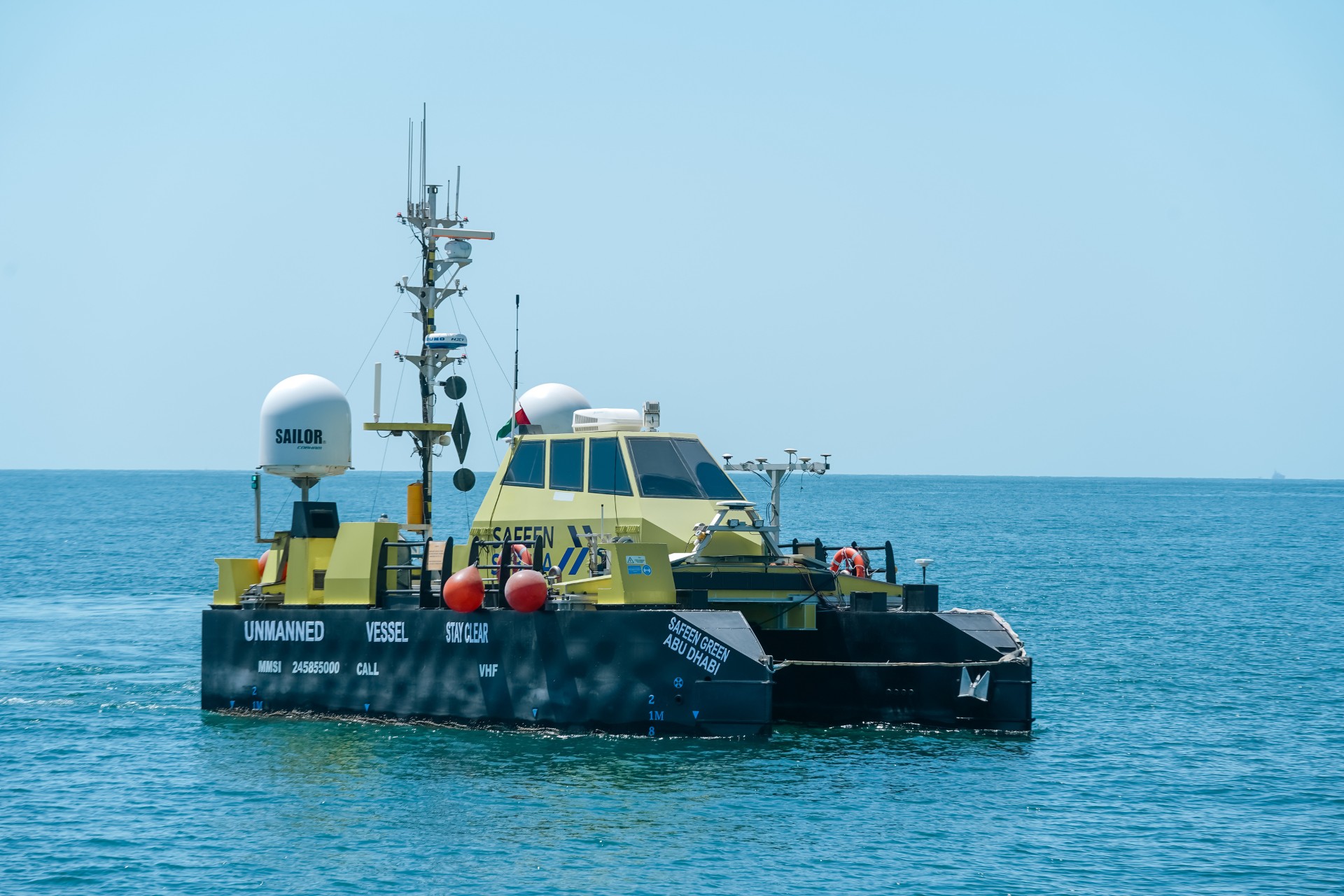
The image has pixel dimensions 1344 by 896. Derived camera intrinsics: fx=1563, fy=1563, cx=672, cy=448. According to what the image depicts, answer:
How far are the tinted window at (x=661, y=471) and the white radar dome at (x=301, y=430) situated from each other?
5896 mm

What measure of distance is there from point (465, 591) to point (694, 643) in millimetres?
3997

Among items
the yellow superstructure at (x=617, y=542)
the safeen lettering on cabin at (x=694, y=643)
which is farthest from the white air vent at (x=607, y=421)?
Answer: the safeen lettering on cabin at (x=694, y=643)

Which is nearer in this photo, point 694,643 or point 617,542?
point 694,643

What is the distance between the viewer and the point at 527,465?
26.7 m

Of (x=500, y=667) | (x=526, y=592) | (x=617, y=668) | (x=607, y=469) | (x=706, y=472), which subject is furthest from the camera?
(x=706, y=472)

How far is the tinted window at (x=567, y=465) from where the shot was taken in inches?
1018

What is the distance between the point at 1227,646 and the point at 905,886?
26186mm

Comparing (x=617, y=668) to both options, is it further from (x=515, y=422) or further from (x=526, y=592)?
(x=515, y=422)

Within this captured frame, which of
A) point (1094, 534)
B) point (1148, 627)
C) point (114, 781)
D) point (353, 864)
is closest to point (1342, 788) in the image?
point (353, 864)

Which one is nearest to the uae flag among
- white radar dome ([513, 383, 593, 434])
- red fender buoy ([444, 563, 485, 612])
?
white radar dome ([513, 383, 593, 434])

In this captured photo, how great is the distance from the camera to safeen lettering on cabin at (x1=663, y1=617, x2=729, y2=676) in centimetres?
2238

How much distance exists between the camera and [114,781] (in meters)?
22.8

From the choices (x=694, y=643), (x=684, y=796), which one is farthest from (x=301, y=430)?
(x=684, y=796)

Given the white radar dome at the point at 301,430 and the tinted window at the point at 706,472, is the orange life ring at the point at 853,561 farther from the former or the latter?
the white radar dome at the point at 301,430
